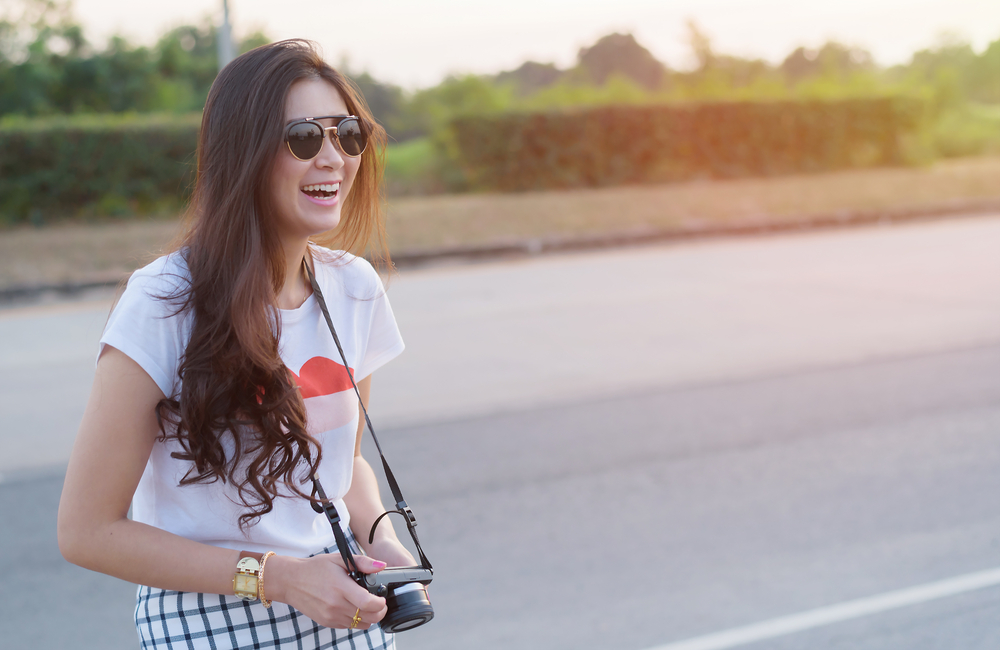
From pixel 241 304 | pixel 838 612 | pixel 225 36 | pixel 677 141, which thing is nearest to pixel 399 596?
pixel 241 304

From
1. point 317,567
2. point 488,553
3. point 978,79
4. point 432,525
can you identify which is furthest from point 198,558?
point 978,79

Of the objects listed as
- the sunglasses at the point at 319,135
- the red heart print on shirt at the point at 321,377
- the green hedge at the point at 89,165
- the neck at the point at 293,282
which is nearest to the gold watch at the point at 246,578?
the red heart print on shirt at the point at 321,377

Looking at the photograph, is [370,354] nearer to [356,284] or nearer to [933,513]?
[356,284]

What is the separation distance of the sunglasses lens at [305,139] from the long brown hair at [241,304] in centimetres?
2

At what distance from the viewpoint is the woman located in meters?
1.49

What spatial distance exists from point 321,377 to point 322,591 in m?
0.41

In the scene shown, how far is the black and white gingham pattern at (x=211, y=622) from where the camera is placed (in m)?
1.64

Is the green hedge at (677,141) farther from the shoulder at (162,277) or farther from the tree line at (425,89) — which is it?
the shoulder at (162,277)

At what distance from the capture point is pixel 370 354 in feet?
6.51

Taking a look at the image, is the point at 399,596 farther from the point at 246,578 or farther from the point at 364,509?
the point at 364,509

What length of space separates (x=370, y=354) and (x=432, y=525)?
2.88 m

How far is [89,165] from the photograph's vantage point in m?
14.9

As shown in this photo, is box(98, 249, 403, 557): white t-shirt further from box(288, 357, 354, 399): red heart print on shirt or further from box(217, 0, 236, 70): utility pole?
box(217, 0, 236, 70): utility pole

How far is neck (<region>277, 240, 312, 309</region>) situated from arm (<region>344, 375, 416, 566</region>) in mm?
255
